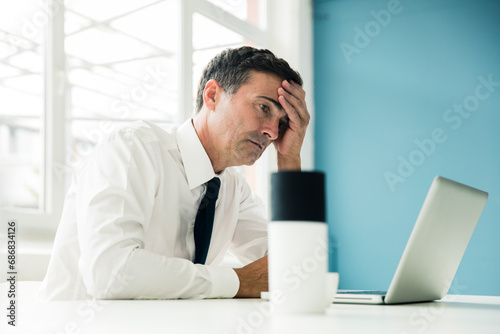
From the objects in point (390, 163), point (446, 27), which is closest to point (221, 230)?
point (390, 163)

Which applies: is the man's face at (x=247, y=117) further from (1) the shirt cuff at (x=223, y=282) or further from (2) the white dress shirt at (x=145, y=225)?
(1) the shirt cuff at (x=223, y=282)

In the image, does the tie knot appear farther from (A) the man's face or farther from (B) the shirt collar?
(A) the man's face

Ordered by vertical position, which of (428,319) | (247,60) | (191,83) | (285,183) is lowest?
(428,319)

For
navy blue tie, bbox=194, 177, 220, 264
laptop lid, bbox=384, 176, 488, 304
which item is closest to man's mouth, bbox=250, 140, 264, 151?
navy blue tie, bbox=194, 177, 220, 264

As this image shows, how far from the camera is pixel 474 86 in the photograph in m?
Answer: 4.09

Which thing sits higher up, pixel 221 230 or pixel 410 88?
pixel 410 88

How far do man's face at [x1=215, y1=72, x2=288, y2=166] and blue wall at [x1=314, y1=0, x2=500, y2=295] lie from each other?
2.59 meters

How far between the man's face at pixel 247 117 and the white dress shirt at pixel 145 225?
112 mm

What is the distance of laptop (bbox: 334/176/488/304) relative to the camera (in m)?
1.04

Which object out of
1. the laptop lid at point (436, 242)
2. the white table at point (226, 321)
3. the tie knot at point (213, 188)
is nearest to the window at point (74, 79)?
the tie knot at point (213, 188)

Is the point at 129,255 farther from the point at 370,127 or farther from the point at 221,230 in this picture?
the point at 370,127

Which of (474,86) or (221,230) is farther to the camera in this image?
(474,86)

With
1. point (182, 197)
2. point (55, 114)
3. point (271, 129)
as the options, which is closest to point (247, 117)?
point (271, 129)

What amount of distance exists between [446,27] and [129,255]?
3.67 metres
